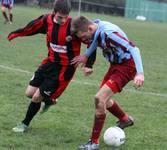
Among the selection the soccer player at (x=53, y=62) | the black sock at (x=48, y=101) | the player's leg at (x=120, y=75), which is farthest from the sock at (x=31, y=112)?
the player's leg at (x=120, y=75)

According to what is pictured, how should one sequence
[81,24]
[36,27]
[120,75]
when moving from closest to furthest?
[81,24] → [120,75] → [36,27]

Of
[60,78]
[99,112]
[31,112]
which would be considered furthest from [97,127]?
[31,112]

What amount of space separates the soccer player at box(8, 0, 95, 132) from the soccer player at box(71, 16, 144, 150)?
1.38 ft

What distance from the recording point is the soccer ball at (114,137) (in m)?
6.01

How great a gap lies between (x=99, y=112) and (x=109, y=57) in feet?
2.14

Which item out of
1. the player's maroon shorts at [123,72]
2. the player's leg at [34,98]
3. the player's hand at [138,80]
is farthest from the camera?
the player's leg at [34,98]

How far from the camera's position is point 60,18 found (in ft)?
20.5

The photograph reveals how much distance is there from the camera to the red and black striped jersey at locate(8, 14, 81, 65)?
6359 millimetres

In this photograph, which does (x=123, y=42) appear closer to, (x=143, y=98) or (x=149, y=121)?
(x=149, y=121)

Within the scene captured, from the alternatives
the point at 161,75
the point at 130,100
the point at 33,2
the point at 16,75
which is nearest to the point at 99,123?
the point at 130,100

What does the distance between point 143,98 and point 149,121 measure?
1770 millimetres

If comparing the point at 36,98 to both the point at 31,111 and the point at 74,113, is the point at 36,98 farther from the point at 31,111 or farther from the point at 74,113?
the point at 74,113

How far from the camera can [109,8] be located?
53688 mm

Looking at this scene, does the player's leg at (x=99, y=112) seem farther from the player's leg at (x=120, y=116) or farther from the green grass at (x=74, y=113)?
the player's leg at (x=120, y=116)
